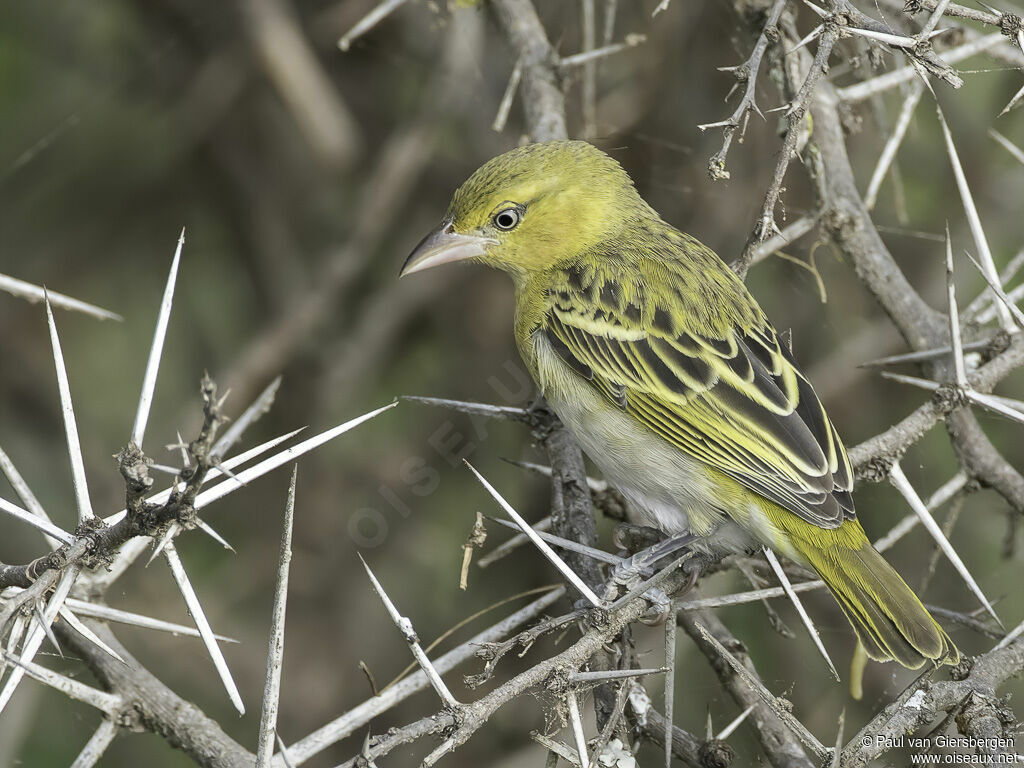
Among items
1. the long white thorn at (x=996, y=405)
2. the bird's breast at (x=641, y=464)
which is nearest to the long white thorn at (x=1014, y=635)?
the long white thorn at (x=996, y=405)

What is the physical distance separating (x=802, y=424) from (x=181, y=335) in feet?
14.2

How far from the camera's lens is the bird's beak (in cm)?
412

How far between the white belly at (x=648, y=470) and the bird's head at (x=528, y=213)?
26.1 inches

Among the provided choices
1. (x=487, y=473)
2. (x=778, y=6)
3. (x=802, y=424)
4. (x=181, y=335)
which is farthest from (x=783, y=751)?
(x=181, y=335)

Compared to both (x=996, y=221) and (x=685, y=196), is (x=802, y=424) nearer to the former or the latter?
(x=685, y=196)

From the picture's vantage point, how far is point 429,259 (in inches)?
162

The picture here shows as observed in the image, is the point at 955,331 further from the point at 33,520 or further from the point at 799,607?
the point at 33,520

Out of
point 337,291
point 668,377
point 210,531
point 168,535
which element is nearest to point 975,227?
point 668,377

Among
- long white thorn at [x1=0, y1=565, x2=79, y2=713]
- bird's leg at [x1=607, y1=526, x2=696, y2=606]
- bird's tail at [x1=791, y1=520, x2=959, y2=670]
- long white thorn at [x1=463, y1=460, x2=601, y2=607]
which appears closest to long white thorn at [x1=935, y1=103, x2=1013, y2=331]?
bird's tail at [x1=791, y1=520, x2=959, y2=670]

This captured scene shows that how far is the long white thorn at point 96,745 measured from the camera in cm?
269

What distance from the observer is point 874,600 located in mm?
3203

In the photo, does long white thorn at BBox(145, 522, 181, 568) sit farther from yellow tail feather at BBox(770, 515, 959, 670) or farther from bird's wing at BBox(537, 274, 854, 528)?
yellow tail feather at BBox(770, 515, 959, 670)

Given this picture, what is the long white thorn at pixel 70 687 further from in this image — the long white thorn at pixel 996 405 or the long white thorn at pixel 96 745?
the long white thorn at pixel 996 405

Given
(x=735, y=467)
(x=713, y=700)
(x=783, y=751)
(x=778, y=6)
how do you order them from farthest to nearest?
(x=713, y=700), (x=735, y=467), (x=783, y=751), (x=778, y=6)
